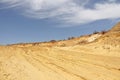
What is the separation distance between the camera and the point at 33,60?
67.2 feet

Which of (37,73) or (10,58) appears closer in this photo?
(37,73)

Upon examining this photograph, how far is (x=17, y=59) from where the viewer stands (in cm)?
2102

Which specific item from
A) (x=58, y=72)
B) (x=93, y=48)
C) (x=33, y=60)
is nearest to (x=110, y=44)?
(x=93, y=48)

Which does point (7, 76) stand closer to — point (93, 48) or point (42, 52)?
point (42, 52)

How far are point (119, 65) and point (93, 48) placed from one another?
6.85m

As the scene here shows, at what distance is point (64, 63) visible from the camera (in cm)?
1914

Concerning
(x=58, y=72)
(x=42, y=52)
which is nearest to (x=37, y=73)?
(x=58, y=72)

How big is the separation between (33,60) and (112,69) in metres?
5.91

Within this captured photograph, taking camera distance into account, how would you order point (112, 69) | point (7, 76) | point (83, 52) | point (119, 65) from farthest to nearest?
point (83, 52)
point (119, 65)
point (112, 69)
point (7, 76)

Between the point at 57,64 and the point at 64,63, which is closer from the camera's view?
the point at 57,64

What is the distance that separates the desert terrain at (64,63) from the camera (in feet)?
51.6

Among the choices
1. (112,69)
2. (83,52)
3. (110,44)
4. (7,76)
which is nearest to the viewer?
(7,76)

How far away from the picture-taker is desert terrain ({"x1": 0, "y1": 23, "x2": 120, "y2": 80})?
15.7 meters

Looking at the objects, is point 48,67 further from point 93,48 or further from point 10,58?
point 93,48
